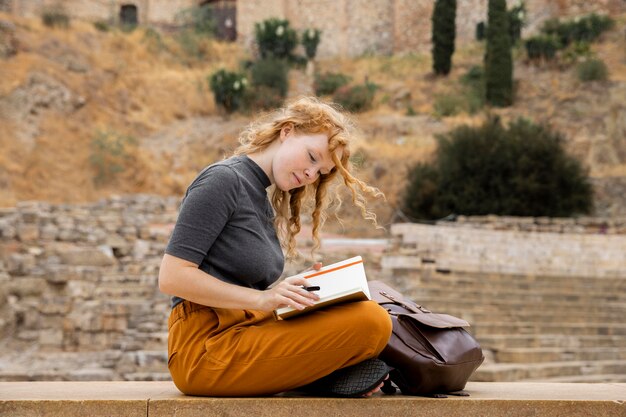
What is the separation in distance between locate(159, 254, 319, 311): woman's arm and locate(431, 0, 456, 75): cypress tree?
88.5ft

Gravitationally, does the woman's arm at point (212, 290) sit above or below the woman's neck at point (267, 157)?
below

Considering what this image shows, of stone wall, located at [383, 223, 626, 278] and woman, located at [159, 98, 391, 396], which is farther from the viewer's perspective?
stone wall, located at [383, 223, 626, 278]

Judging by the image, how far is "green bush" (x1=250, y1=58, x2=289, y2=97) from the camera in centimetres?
2917

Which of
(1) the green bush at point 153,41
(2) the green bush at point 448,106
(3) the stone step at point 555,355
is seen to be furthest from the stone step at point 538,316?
(1) the green bush at point 153,41

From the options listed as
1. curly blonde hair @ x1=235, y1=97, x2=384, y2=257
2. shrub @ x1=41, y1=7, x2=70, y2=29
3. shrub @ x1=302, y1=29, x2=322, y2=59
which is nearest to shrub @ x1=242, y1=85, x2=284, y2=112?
shrub @ x1=302, y1=29, x2=322, y2=59

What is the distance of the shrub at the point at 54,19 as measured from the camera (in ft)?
96.9

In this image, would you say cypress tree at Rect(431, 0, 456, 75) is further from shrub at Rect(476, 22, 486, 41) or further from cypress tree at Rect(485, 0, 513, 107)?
shrub at Rect(476, 22, 486, 41)

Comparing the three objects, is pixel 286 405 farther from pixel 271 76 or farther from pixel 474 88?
pixel 271 76

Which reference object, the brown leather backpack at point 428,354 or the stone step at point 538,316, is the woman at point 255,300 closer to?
the brown leather backpack at point 428,354

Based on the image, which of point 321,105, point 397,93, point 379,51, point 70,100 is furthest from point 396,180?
point 321,105

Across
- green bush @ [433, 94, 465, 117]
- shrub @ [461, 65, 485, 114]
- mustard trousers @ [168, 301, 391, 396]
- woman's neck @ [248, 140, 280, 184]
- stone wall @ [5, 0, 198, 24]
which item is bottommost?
green bush @ [433, 94, 465, 117]

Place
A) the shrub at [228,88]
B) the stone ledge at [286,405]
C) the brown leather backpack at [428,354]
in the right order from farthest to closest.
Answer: the shrub at [228,88]
the brown leather backpack at [428,354]
the stone ledge at [286,405]

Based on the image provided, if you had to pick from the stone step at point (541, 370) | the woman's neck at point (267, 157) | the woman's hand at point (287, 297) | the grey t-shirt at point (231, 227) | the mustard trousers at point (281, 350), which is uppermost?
the woman's neck at point (267, 157)

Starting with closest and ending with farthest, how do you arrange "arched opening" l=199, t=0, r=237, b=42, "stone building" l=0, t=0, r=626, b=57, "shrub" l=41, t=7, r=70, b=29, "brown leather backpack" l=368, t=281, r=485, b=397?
"brown leather backpack" l=368, t=281, r=485, b=397 < "shrub" l=41, t=7, r=70, b=29 < "stone building" l=0, t=0, r=626, b=57 < "arched opening" l=199, t=0, r=237, b=42
